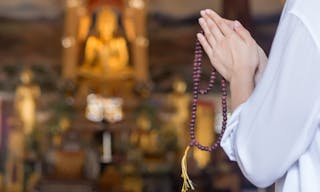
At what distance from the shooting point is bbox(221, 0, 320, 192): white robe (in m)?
1.38

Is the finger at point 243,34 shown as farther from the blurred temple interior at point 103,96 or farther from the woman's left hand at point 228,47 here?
→ the blurred temple interior at point 103,96

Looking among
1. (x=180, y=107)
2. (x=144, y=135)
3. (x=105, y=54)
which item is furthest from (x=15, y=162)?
(x=180, y=107)

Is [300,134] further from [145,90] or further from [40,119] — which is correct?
[40,119]

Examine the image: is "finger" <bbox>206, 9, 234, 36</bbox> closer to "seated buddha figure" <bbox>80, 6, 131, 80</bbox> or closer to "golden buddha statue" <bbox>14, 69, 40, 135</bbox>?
"seated buddha figure" <bbox>80, 6, 131, 80</bbox>

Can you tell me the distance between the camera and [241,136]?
1.48 metres

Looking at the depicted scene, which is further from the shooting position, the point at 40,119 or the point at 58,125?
the point at 40,119

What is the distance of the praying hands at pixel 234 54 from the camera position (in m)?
1.62

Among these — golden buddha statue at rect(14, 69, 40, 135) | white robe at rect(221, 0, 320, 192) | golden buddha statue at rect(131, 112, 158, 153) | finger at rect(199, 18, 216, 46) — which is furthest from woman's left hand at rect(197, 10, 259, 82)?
golden buddha statue at rect(14, 69, 40, 135)

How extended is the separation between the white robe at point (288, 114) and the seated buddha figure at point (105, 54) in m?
12.0

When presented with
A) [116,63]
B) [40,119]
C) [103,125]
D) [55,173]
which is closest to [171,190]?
[55,173]

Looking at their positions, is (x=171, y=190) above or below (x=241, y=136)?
below

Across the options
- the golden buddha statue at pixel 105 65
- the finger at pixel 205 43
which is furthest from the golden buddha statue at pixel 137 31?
the finger at pixel 205 43

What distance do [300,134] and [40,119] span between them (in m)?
13.7

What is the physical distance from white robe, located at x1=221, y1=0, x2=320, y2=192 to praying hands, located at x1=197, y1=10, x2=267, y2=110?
0.11 metres
